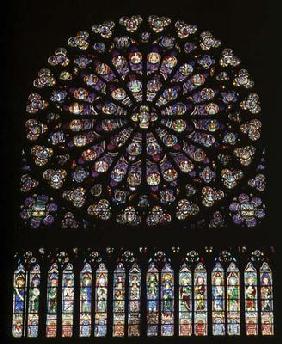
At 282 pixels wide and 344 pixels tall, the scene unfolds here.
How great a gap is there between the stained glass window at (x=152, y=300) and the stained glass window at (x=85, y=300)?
88 cm

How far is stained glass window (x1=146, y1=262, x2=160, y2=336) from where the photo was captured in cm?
1983

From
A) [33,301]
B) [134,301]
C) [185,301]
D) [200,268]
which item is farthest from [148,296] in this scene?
[33,301]

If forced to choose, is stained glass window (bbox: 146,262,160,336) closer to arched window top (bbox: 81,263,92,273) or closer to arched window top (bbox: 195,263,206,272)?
arched window top (bbox: 195,263,206,272)

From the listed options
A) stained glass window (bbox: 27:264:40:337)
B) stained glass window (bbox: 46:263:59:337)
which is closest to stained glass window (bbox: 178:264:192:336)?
stained glass window (bbox: 46:263:59:337)

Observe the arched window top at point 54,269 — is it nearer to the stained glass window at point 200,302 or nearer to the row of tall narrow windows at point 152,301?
the row of tall narrow windows at point 152,301

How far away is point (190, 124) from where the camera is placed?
21.2 m

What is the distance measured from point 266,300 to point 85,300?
273 cm

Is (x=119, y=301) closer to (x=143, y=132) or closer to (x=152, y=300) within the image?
(x=152, y=300)

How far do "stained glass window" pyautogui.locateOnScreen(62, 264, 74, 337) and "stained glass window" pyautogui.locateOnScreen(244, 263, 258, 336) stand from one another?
104 inches

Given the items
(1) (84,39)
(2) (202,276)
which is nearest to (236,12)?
(1) (84,39)

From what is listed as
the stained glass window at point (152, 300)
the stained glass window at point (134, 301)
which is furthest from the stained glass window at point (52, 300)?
the stained glass window at point (152, 300)

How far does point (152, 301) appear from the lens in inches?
787

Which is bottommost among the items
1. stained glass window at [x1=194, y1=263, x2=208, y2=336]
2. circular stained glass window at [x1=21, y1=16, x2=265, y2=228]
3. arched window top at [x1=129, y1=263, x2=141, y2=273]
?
stained glass window at [x1=194, y1=263, x2=208, y2=336]

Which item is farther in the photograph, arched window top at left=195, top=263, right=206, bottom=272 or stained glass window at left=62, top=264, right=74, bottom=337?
arched window top at left=195, top=263, right=206, bottom=272
